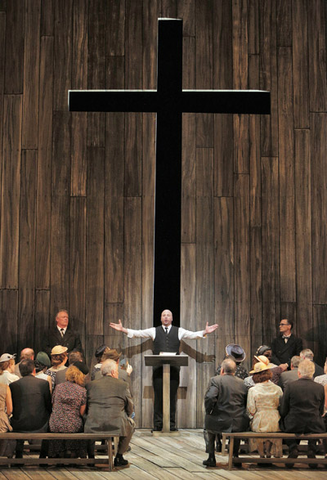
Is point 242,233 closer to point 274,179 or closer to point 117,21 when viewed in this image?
point 274,179

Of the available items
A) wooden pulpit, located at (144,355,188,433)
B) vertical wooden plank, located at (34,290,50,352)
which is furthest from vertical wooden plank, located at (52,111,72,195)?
wooden pulpit, located at (144,355,188,433)

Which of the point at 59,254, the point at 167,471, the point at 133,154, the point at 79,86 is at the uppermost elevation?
the point at 79,86

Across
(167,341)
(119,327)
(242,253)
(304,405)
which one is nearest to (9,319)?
(119,327)

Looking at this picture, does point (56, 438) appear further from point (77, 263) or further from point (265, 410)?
point (77, 263)

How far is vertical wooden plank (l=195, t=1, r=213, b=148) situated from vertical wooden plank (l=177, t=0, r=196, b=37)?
0.21 feet

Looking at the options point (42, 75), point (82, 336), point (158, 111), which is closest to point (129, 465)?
point (82, 336)

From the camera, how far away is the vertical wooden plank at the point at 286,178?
8.79 m

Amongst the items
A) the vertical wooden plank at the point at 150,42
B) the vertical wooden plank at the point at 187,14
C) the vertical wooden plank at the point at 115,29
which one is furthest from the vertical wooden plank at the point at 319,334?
the vertical wooden plank at the point at 115,29

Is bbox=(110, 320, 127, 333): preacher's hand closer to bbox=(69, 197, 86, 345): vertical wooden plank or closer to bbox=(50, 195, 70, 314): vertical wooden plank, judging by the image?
bbox=(69, 197, 86, 345): vertical wooden plank

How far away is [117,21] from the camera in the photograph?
8.98 meters

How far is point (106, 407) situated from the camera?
5691mm

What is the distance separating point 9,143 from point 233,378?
4476 mm

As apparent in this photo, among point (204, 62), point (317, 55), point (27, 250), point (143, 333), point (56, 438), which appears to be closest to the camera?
point (56, 438)

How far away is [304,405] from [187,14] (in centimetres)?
543
